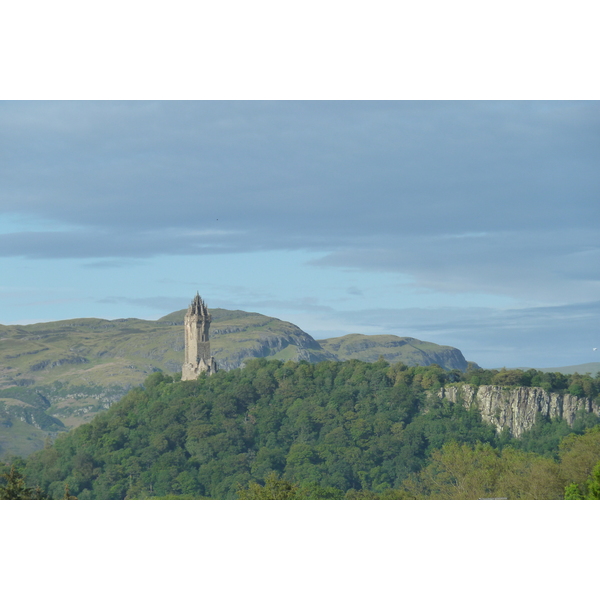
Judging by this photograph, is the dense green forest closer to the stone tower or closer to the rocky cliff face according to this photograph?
the rocky cliff face

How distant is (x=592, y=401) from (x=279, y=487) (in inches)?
1951

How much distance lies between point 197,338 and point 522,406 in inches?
1623

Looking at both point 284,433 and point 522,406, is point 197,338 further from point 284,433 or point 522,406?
point 522,406

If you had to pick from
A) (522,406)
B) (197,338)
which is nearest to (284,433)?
(197,338)

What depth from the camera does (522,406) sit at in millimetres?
87000

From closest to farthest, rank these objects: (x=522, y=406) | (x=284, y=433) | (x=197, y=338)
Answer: (x=522, y=406) < (x=284, y=433) < (x=197, y=338)

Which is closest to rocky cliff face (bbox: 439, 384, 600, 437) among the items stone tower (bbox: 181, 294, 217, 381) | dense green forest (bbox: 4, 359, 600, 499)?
dense green forest (bbox: 4, 359, 600, 499)

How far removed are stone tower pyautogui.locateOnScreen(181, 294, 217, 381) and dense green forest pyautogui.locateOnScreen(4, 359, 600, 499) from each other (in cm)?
558

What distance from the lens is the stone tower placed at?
4180 inches

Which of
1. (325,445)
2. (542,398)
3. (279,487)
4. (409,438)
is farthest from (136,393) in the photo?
(279,487)

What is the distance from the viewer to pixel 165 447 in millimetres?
85500

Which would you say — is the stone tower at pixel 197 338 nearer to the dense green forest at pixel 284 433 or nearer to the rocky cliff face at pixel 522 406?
the dense green forest at pixel 284 433

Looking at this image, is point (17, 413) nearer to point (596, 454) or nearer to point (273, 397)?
point (273, 397)

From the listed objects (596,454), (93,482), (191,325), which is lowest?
(93,482)
